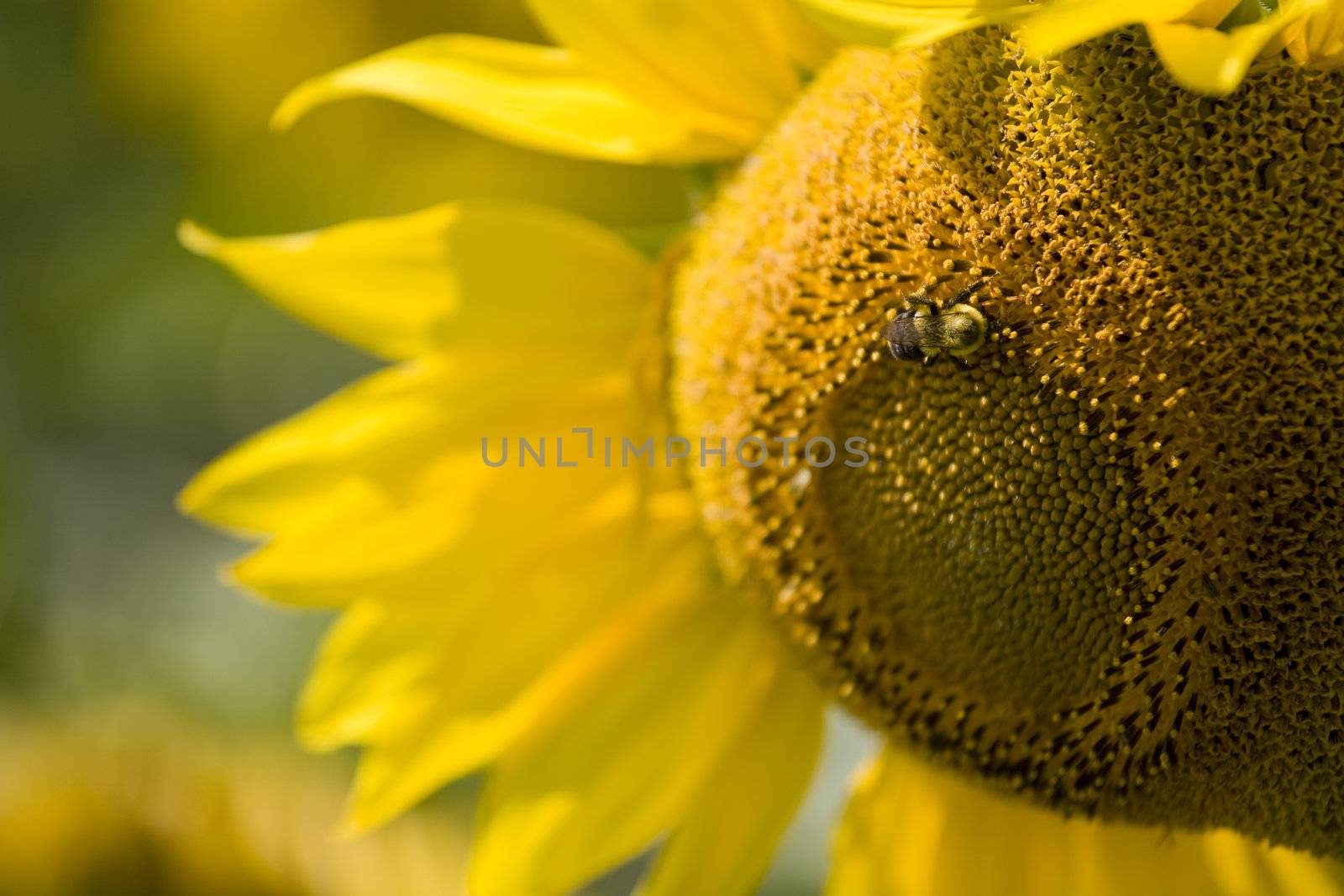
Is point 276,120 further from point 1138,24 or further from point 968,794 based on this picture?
point 968,794

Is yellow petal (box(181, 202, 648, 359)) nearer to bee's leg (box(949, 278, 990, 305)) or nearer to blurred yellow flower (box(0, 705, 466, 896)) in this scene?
bee's leg (box(949, 278, 990, 305))

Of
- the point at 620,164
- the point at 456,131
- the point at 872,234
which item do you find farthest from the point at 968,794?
the point at 456,131

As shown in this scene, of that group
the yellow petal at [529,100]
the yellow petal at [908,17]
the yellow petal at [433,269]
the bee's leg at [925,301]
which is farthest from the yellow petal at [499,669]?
the yellow petal at [908,17]

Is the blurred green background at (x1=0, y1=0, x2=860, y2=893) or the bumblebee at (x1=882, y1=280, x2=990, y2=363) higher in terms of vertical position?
the bumblebee at (x1=882, y1=280, x2=990, y2=363)

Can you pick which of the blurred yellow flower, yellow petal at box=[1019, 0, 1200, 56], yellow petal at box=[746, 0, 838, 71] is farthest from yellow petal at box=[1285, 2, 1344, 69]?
the blurred yellow flower

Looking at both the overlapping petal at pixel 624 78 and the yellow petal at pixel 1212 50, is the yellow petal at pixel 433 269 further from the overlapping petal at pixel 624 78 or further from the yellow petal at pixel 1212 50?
the yellow petal at pixel 1212 50

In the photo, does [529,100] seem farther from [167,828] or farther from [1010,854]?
[167,828]

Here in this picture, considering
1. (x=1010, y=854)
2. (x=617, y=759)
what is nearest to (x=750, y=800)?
(x=617, y=759)
